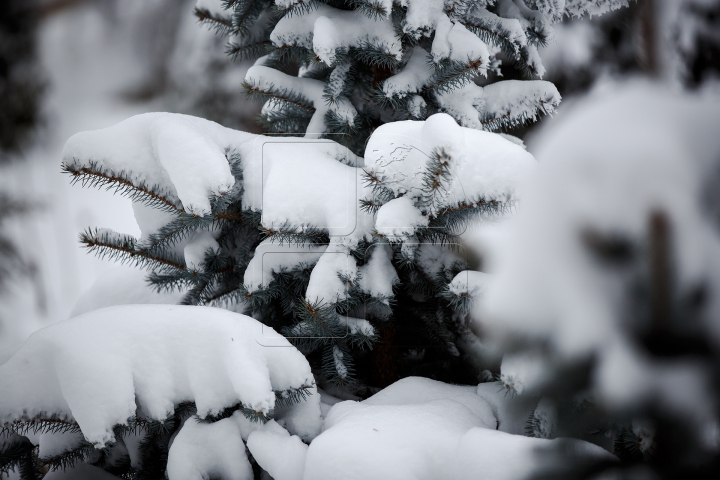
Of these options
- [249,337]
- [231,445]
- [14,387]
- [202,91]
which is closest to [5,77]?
[14,387]

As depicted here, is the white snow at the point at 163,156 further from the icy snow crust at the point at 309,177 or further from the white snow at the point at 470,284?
the white snow at the point at 470,284

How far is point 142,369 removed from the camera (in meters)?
1.05

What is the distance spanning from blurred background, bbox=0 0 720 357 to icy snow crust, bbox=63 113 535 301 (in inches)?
4.7

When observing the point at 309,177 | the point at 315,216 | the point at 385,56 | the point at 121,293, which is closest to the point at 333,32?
the point at 385,56

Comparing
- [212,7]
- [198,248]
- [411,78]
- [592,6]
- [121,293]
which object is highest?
[212,7]

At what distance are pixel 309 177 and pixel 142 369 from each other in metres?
0.63

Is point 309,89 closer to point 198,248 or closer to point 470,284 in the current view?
point 198,248

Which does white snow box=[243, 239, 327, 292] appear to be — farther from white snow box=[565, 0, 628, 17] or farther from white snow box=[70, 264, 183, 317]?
white snow box=[565, 0, 628, 17]

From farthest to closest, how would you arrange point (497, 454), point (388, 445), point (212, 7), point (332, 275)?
point (212, 7) < point (332, 275) < point (388, 445) < point (497, 454)

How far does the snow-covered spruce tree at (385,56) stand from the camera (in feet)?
4.52

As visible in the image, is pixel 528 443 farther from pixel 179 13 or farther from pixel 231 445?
pixel 179 13

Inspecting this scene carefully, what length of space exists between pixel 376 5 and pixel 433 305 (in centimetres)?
91

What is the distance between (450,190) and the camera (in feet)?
3.72

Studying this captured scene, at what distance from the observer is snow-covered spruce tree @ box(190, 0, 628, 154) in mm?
1379
